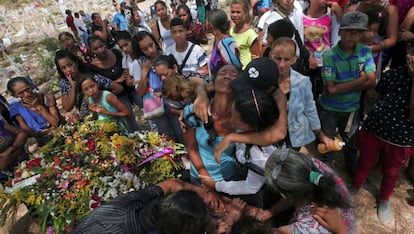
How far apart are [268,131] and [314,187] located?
0.58 m

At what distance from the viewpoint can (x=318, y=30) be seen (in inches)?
147

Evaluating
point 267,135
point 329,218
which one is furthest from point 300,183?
point 267,135

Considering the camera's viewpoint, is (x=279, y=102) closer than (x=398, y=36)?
Yes

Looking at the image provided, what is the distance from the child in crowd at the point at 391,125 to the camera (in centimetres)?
260

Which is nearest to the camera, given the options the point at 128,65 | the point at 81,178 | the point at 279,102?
the point at 279,102

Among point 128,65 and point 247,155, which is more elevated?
point 128,65

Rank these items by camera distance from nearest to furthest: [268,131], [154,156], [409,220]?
[268,131]
[154,156]
[409,220]

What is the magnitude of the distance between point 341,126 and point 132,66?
9.76ft

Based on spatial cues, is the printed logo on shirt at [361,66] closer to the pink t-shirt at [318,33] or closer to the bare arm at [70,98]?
the pink t-shirt at [318,33]

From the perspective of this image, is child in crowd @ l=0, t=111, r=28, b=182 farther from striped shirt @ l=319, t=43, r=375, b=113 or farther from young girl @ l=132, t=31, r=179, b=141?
striped shirt @ l=319, t=43, r=375, b=113

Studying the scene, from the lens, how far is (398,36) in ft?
11.9

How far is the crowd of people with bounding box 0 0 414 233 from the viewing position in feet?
5.97

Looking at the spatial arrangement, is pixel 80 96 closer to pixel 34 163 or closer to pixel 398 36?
pixel 34 163

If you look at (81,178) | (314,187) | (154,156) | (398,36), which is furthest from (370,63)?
(81,178)
